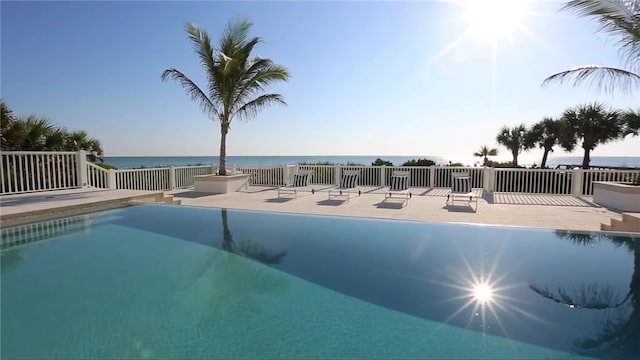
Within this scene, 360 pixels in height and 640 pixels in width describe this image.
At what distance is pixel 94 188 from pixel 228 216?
452cm

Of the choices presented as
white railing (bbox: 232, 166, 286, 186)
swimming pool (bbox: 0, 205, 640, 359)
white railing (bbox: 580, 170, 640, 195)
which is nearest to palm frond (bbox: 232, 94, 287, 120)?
white railing (bbox: 232, 166, 286, 186)

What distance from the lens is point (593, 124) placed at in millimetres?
17938

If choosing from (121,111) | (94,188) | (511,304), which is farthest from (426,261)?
(121,111)

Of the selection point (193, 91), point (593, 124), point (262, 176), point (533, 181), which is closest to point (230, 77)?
point (193, 91)

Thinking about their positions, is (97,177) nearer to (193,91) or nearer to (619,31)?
(193,91)

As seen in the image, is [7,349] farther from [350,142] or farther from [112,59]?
[350,142]

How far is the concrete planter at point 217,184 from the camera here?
1014 centimetres

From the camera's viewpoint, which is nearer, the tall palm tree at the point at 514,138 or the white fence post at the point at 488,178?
the white fence post at the point at 488,178

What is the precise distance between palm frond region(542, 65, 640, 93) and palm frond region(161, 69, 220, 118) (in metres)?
8.82

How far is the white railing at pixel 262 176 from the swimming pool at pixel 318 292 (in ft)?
10.7

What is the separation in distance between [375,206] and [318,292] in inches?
188

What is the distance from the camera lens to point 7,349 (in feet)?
7.35

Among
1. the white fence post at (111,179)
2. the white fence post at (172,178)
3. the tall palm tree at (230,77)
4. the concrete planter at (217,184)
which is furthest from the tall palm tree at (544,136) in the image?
the white fence post at (111,179)

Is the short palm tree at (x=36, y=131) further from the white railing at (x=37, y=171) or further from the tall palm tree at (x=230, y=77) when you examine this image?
the tall palm tree at (x=230, y=77)
